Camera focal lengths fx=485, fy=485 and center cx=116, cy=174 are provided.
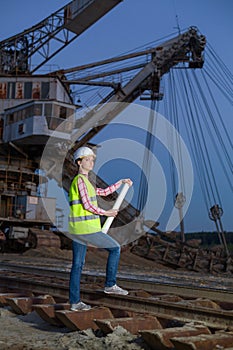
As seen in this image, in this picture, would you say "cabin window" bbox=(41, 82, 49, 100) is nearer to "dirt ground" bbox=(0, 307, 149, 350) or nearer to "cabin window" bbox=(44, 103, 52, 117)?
"cabin window" bbox=(44, 103, 52, 117)

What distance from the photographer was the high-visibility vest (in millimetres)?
5020

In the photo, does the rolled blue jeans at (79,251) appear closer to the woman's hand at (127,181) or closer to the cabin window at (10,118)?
the woman's hand at (127,181)

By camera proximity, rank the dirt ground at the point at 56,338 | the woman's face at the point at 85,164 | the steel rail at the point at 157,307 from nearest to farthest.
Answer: the dirt ground at the point at 56,338 → the steel rail at the point at 157,307 → the woman's face at the point at 85,164

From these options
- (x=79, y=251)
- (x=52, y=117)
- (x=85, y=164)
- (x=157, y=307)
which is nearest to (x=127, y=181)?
(x=85, y=164)

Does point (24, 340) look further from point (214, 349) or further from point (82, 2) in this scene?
point (82, 2)

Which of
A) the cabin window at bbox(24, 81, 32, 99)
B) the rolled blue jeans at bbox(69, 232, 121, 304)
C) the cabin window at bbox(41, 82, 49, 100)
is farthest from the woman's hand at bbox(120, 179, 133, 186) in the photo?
the cabin window at bbox(24, 81, 32, 99)

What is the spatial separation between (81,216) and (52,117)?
2347 centimetres

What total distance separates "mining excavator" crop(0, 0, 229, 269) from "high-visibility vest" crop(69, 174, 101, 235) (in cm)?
1830

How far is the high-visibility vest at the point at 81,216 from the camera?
502 cm

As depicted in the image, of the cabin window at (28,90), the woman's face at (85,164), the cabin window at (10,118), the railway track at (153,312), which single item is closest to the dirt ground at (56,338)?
the railway track at (153,312)

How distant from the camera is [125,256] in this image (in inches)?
866

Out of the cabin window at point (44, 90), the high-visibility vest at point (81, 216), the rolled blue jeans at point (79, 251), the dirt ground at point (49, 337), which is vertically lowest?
the dirt ground at point (49, 337)

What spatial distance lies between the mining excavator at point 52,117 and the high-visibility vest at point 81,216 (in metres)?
18.3

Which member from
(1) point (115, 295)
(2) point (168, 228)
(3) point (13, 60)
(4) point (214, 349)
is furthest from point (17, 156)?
(4) point (214, 349)
